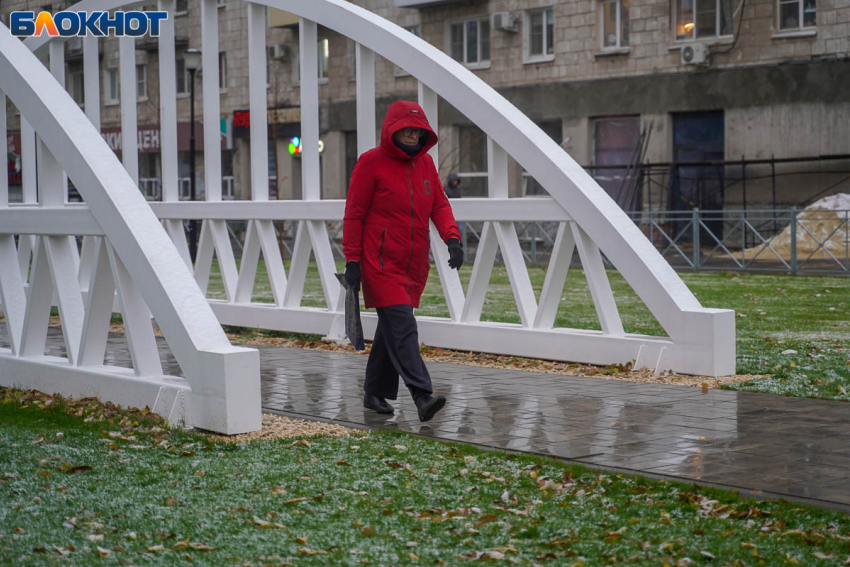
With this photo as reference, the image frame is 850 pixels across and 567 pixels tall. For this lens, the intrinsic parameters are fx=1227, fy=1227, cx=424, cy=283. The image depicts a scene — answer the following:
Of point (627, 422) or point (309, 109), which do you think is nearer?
point (627, 422)

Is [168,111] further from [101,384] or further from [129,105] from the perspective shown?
[101,384]

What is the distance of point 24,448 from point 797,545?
4.20 m

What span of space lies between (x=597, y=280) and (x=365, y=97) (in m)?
3.31

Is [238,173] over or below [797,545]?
over

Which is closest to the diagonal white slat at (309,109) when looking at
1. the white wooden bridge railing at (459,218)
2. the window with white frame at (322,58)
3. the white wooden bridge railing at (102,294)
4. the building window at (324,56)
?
the white wooden bridge railing at (459,218)

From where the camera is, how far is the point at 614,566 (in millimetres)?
4570

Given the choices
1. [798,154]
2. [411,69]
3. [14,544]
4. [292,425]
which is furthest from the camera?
[798,154]

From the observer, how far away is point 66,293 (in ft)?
28.7

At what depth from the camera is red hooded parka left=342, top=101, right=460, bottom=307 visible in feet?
25.4

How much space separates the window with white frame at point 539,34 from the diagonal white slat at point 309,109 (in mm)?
22648

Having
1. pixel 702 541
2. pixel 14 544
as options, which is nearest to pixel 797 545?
pixel 702 541

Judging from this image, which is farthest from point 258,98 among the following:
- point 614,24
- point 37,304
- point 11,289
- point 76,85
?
point 76,85

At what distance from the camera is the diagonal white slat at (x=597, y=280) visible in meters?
10.2

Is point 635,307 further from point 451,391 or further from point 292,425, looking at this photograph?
point 292,425
